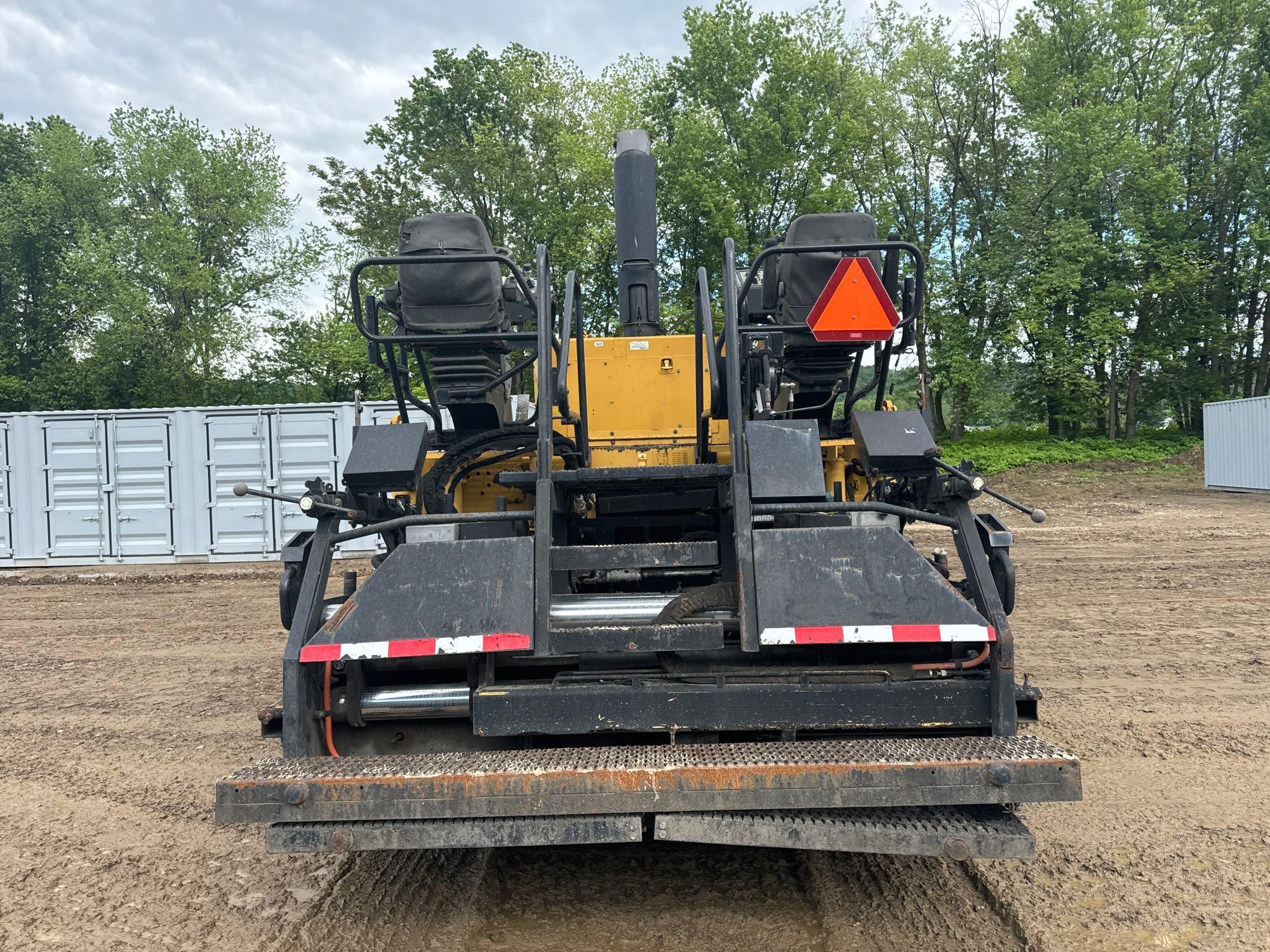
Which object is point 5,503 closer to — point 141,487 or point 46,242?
point 141,487

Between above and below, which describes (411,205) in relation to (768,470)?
above

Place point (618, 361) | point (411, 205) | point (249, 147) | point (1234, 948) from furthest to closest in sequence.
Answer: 1. point (249, 147)
2. point (411, 205)
3. point (618, 361)
4. point (1234, 948)

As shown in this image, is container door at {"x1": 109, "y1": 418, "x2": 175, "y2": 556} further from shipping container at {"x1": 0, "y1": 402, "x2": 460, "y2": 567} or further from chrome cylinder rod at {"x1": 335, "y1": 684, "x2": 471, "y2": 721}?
chrome cylinder rod at {"x1": 335, "y1": 684, "x2": 471, "y2": 721}

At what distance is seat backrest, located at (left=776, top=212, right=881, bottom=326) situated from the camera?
13.3 ft

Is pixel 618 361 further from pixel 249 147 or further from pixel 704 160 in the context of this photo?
pixel 249 147

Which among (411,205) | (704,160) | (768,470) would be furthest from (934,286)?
(768,470)

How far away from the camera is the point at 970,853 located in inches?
103

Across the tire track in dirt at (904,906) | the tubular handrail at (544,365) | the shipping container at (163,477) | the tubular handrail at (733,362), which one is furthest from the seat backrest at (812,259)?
the shipping container at (163,477)

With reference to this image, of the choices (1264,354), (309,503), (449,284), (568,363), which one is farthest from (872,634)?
(1264,354)

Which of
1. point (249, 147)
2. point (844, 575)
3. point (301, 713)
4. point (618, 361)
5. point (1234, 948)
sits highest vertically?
point (249, 147)

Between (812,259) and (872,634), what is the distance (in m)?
1.94

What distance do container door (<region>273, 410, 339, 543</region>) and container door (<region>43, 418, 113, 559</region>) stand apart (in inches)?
108

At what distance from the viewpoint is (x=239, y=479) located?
13172 millimetres

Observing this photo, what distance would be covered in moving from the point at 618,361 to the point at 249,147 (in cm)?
3187
